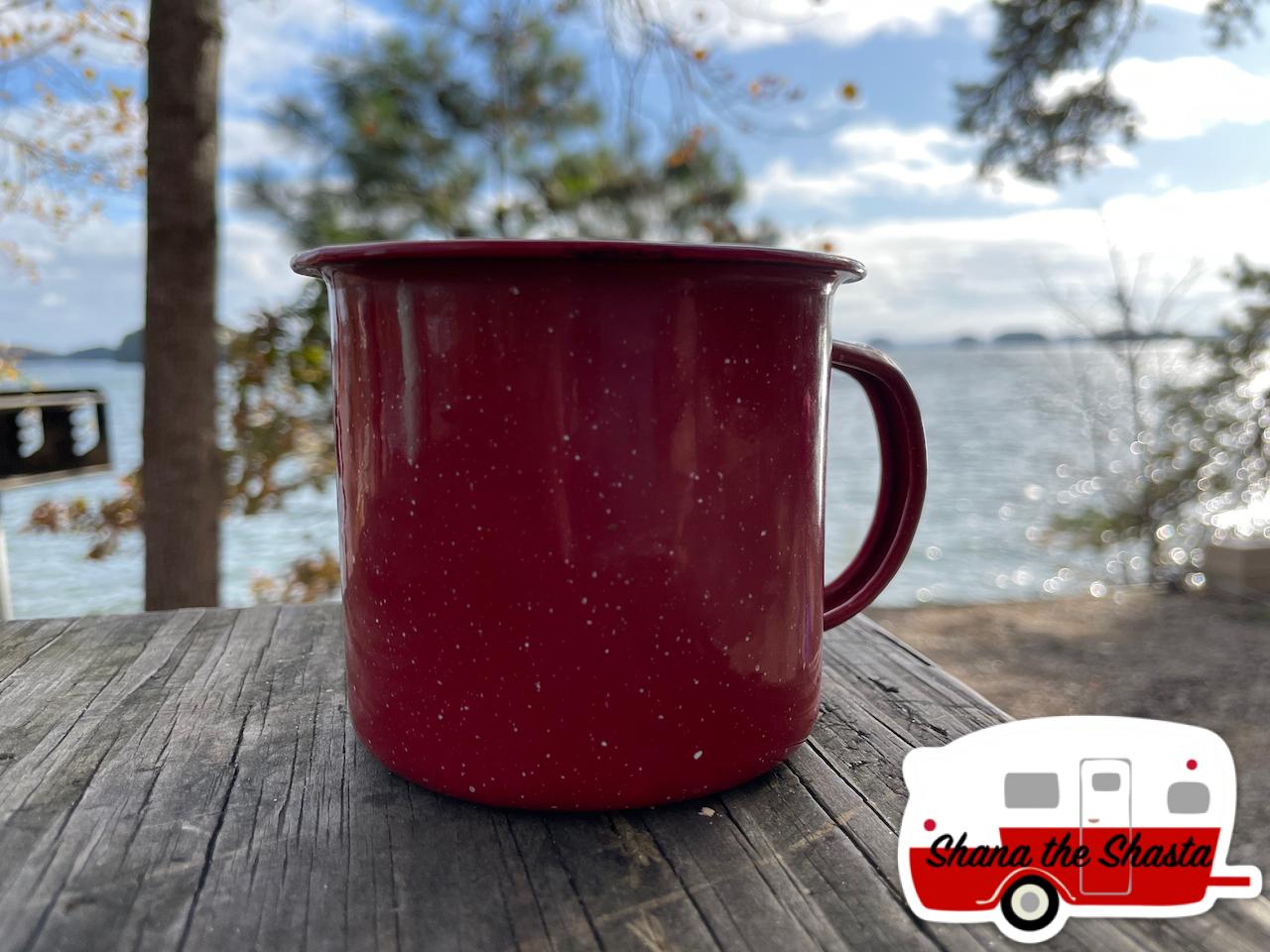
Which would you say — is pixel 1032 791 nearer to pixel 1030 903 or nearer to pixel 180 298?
pixel 1030 903

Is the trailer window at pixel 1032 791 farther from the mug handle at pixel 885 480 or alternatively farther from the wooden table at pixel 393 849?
the mug handle at pixel 885 480

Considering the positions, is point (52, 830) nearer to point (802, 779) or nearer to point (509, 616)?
point (509, 616)

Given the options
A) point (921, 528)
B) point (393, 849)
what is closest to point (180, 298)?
point (393, 849)

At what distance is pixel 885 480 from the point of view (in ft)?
2.61

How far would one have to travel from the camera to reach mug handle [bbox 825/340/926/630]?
0.74 metres

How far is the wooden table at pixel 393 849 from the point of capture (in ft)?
1.80

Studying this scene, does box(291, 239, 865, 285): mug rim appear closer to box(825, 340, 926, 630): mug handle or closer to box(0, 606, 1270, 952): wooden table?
box(825, 340, 926, 630): mug handle

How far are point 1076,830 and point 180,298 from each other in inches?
109

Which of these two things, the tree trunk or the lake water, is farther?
the lake water

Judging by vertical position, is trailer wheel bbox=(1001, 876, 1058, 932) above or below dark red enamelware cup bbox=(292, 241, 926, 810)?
below

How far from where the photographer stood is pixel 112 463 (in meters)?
2.94

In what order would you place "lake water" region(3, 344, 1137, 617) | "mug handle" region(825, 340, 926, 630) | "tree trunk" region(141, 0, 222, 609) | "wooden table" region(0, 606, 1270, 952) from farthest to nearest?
"lake water" region(3, 344, 1137, 617)
"tree trunk" region(141, 0, 222, 609)
"mug handle" region(825, 340, 926, 630)
"wooden table" region(0, 606, 1270, 952)

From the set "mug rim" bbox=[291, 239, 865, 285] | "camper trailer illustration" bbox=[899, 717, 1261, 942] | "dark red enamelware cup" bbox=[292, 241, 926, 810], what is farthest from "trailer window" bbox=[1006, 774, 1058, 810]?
"mug rim" bbox=[291, 239, 865, 285]

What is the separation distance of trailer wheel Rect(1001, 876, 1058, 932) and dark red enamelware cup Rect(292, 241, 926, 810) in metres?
0.20
